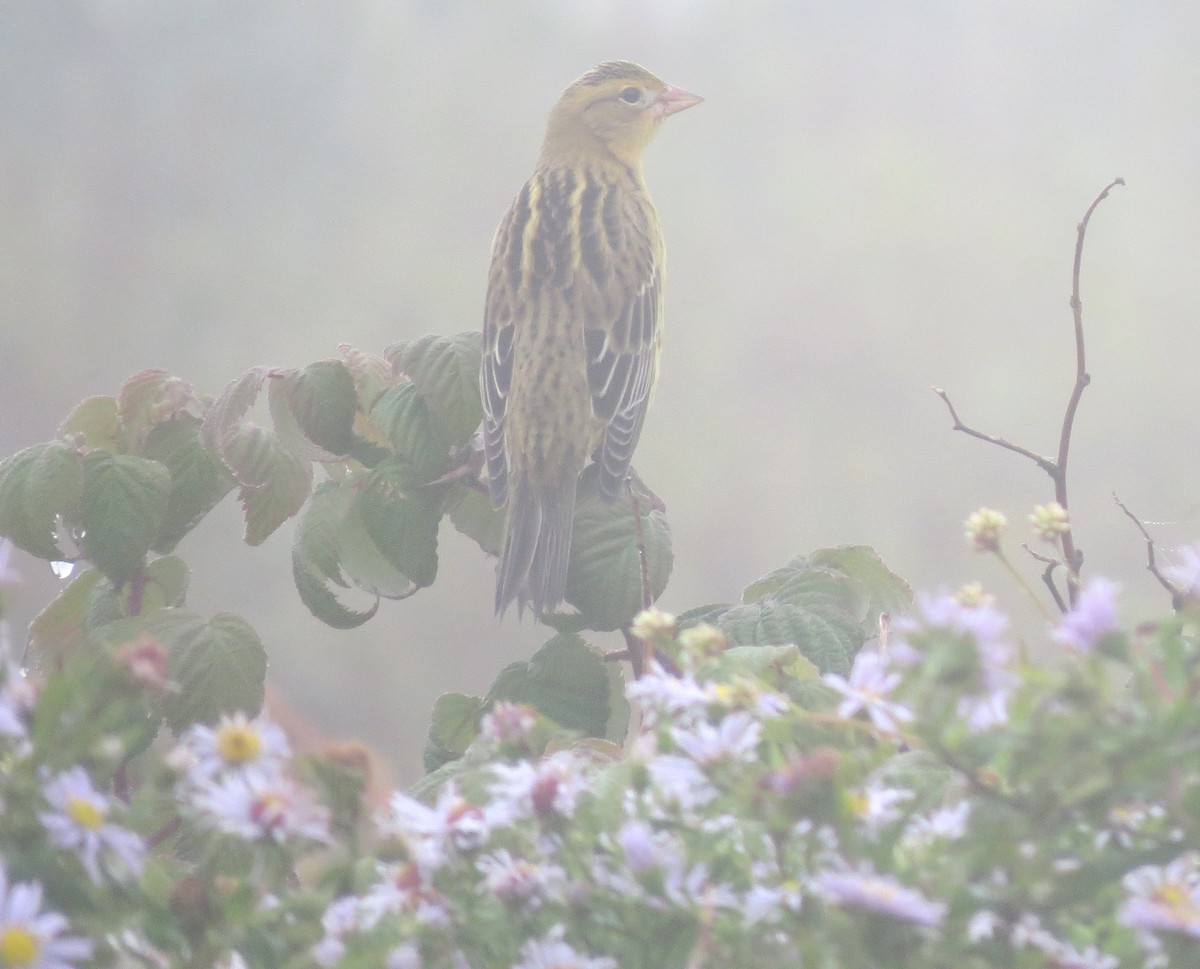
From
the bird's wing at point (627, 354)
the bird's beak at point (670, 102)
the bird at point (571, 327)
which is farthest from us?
the bird's beak at point (670, 102)

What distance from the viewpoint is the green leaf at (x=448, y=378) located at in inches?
32.6

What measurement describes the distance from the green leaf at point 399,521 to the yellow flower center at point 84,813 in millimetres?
525

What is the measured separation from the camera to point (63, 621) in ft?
2.88

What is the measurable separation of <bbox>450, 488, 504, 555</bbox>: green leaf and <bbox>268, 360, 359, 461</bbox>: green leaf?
13cm

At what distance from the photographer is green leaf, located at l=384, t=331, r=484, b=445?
2.72 feet

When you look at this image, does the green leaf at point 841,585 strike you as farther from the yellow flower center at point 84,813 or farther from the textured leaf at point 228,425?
the yellow flower center at point 84,813

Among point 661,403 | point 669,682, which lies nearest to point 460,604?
point 661,403

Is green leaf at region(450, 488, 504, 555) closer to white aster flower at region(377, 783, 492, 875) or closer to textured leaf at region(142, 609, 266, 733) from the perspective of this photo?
textured leaf at region(142, 609, 266, 733)

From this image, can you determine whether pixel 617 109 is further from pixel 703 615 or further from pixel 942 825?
pixel 942 825

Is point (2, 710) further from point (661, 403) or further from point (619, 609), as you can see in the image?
point (661, 403)

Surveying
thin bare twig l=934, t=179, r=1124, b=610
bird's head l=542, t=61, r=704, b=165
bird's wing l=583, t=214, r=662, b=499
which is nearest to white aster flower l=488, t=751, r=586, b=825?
thin bare twig l=934, t=179, r=1124, b=610

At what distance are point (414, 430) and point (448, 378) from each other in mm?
40

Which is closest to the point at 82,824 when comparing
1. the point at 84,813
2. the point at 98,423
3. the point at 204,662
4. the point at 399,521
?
the point at 84,813

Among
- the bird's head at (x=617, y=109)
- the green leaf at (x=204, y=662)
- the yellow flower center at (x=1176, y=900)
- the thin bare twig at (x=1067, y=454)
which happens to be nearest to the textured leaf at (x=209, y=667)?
the green leaf at (x=204, y=662)
